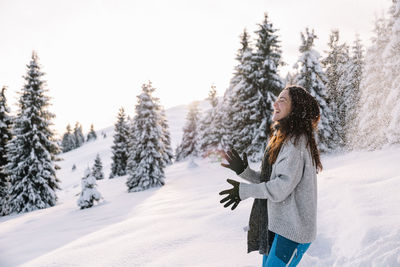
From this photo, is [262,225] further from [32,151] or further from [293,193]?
[32,151]

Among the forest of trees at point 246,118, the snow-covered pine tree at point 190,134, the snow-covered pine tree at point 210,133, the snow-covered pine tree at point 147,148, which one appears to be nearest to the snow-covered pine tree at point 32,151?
the forest of trees at point 246,118

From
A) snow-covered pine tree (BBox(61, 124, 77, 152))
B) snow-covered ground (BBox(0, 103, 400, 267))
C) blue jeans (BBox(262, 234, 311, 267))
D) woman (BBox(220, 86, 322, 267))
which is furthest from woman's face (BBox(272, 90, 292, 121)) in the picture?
snow-covered pine tree (BBox(61, 124, 77, 152))

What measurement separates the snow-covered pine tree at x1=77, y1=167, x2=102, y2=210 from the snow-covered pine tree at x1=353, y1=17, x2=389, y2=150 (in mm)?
17901

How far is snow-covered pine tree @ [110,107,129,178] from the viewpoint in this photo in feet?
132

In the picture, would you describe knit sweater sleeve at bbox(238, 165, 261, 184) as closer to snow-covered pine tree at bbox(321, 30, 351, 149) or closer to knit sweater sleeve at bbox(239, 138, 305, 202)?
knit sweater sleeve at bbox(239, 138, 305, 202)

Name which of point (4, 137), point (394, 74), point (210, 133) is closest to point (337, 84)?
point (394, 74)

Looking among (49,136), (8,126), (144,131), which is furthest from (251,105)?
(8,126)

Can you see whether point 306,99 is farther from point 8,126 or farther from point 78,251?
point 8,126

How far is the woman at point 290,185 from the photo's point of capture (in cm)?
204

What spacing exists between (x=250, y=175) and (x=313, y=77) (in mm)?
21573

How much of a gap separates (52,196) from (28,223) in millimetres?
7110

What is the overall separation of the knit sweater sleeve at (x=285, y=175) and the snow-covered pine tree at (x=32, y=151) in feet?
→ 71.6

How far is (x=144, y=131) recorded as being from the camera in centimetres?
2286

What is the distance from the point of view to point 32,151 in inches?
782
